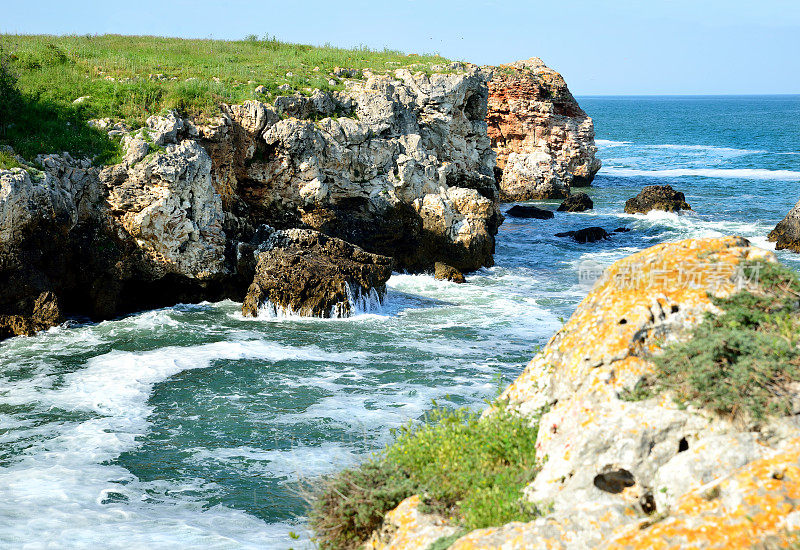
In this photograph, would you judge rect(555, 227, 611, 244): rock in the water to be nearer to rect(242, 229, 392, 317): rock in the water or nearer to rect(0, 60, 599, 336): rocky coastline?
rect(0, 60, 599, 336): rocky coastline

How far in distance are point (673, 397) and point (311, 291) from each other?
15.5 m

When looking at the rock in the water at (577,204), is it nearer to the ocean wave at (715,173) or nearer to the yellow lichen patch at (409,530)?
the ocean wave at (715,173)

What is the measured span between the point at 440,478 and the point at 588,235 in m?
29.1

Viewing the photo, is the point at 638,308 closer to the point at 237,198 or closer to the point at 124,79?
the point at 237,198

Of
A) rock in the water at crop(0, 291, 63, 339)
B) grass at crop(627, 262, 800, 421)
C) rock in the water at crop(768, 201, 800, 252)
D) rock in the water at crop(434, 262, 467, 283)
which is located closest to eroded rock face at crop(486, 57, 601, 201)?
rock in the water at crop(768, 201, 800, 252)

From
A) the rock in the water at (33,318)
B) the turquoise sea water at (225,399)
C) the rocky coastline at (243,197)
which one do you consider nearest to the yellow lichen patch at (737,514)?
the turquoise sea water at (225,399)

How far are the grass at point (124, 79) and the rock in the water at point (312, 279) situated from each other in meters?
5.71

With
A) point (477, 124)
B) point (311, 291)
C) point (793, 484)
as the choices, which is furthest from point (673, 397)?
point (477, 124)

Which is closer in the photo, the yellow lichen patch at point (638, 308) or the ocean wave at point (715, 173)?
the yellow lichen patch at point (638, 308)

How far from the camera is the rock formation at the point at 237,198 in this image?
18891 millimetres

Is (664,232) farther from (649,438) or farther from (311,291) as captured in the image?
(649,438)

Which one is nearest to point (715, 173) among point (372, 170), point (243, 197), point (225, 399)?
point (372, 170)

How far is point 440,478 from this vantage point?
242 inches

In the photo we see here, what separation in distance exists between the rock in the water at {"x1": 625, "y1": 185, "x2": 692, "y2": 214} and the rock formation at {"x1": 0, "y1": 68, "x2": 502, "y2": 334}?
46.0ft
